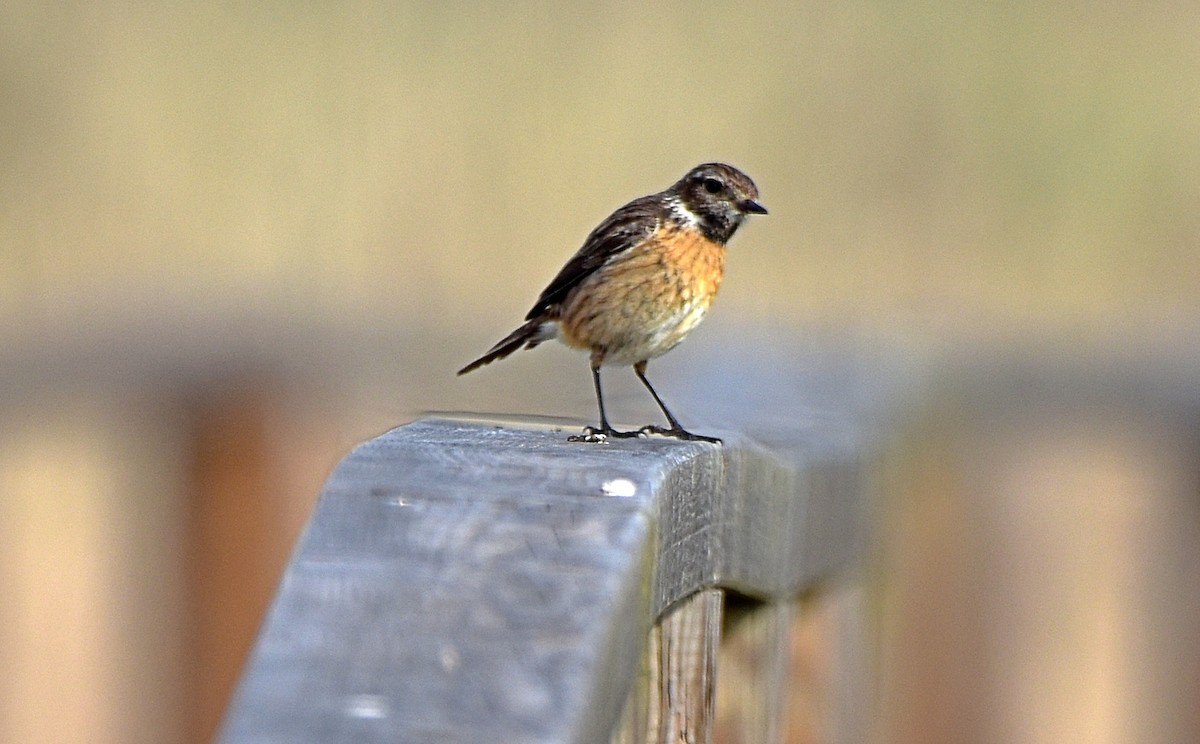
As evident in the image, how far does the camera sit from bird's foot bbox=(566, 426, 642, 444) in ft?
8.33

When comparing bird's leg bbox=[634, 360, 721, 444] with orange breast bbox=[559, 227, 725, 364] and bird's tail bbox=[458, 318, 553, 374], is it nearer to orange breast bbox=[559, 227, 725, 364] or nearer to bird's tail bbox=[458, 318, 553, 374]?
orange breast bbox=[559, 227, 725, 364]

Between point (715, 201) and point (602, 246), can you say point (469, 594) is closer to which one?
point (602, 246)

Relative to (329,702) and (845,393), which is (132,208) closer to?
(845,393)

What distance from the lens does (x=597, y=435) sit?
9.77 feet

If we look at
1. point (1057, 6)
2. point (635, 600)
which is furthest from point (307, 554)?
point (1057, 6)

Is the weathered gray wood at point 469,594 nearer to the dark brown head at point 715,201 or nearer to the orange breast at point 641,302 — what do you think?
Answer: the orange breast at point 641,302

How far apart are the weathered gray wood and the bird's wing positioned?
8.07 feet

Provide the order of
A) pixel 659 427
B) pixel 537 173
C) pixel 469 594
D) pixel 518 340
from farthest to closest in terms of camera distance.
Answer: pixel 537 173 < pixel 518 340 < pixel 659 427 < pixel 469 594

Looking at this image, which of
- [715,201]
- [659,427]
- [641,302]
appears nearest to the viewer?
[659,427]

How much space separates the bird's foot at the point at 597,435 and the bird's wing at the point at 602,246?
1033mm

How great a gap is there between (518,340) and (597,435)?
5.70 feet

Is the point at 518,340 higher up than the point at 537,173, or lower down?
lower down

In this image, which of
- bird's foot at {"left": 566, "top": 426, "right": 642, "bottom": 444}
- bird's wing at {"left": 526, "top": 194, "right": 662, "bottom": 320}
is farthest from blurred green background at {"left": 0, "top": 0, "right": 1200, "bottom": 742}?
bird's foot at {"left": 566, "top": 426, "right": 642, "bottom": 444}

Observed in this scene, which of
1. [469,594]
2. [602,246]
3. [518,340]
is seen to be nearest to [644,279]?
[602,246]
